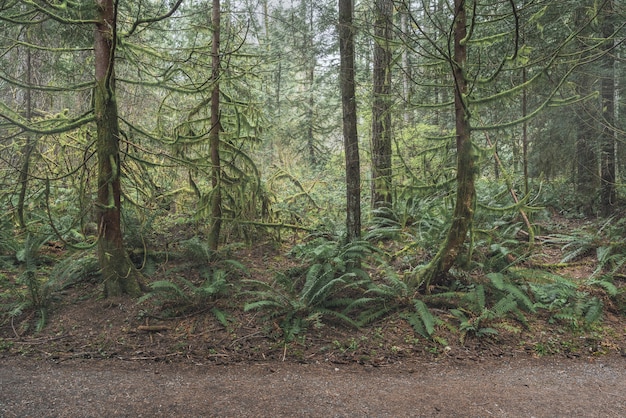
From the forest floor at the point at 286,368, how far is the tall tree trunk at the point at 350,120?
2244 millimetres

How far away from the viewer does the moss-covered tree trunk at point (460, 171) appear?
553 centimetres

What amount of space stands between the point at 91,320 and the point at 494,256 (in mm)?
6797

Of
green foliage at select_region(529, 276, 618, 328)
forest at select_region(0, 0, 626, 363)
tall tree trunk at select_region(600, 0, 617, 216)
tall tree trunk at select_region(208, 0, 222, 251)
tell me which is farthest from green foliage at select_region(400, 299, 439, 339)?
tall tree trunk at select_region(600, 0, 617, 216)

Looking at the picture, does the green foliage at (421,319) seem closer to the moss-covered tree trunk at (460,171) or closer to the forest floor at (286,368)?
the forest floor at (286,368)

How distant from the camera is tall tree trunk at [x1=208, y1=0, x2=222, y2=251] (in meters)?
7.51

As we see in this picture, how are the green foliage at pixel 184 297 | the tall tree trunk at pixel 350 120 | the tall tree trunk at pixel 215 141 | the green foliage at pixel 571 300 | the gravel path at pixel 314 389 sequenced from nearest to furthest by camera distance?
1. the gravel path at pixel 314 389
2. the green foliage at pixel 571 300
3. the green foliage at pixel 184 297
4. the tall tree trunk at pixel 350 120
5. the tall tree trunk at pixel 215 141

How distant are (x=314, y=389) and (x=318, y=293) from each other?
5.70 feet

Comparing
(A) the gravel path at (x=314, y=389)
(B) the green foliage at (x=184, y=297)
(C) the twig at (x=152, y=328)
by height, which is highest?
(B) the green foliage at (x=184, y=297)

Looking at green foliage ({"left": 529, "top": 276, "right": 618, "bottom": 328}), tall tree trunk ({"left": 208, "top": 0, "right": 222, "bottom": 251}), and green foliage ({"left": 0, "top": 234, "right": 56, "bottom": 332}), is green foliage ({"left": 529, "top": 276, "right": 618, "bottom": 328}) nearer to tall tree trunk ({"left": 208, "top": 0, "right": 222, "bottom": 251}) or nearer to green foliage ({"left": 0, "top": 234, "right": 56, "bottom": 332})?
tall tree trunk ({"left": 208, "top": 0, "right": 222, "bottom": 251})

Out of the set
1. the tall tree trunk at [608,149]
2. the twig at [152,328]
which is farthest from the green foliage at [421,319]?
the tall tree trunk at [608,149]

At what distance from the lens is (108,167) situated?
5.84m

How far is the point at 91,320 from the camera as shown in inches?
220

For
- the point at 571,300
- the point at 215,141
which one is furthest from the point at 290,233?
the point at 571,300

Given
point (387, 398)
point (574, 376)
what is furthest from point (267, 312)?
point (574, 376)
